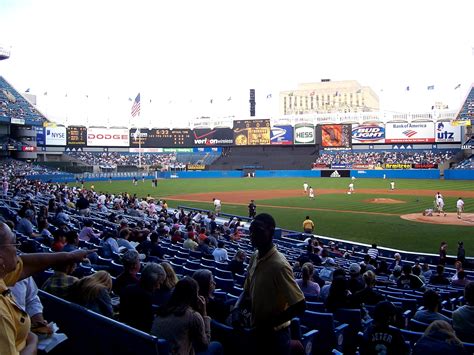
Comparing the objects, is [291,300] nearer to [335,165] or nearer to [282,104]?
[335,165]

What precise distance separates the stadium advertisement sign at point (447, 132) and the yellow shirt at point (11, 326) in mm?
→ 79352

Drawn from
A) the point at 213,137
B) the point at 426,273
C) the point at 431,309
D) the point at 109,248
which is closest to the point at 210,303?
the point at 431,309

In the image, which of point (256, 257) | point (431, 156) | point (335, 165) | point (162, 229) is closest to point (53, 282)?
point (256, 257)

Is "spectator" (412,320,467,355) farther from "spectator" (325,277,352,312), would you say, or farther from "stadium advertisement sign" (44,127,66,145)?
"stadium advertisement sign" (44,127,66,145)

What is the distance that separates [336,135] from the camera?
7831 centimetres

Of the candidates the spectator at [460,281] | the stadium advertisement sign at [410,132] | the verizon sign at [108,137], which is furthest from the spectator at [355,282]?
the verizon sign at [108,137]

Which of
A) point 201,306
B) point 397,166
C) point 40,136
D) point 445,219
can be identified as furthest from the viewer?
point 40,136

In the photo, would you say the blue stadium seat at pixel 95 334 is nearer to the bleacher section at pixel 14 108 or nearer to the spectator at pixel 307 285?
the spectator at pixel 307 285

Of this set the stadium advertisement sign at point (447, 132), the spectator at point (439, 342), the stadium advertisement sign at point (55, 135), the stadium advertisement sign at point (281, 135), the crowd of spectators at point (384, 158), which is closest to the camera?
the spectator at point (439, 342)

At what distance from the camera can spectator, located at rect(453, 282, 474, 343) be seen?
17.4ft

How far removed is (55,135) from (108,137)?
9.51m

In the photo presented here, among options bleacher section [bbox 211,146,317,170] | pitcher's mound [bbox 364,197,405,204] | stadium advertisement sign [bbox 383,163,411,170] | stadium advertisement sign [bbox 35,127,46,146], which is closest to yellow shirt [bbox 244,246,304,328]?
pitcher's mound [bbox 364,197,405,204]

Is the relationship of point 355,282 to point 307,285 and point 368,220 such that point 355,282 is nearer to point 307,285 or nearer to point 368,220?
point 307,285

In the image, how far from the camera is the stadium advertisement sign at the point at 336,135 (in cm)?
7769
